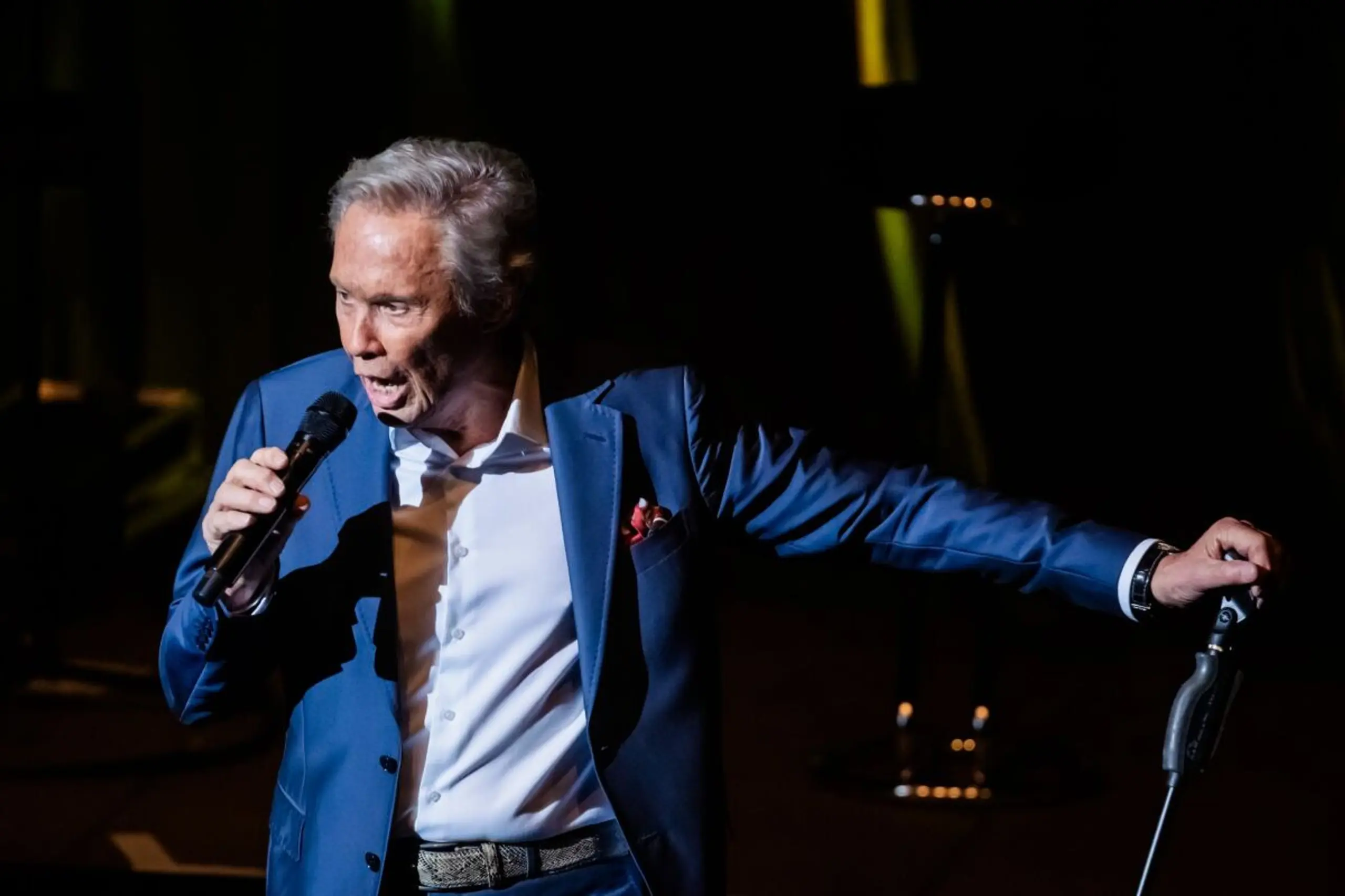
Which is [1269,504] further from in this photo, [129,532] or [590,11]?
[129,532]

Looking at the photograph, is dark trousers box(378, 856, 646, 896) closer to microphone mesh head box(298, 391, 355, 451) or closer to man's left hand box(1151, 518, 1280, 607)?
microphone mesh head box(298, 391, 355, 451)

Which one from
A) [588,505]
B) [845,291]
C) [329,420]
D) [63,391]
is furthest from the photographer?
[63,391]

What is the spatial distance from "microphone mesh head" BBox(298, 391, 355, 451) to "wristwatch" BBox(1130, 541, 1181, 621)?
2.73 ft

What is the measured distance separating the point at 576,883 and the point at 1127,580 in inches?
26.4

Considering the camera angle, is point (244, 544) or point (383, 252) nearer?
point (244, 544)

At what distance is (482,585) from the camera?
1.95 metres

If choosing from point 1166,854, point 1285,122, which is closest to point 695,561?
point 1166,854

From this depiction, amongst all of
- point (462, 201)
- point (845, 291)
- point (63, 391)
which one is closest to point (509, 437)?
point (462, 201)

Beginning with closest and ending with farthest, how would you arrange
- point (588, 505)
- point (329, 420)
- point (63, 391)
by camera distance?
point (329, 420) → point (588, 505) → point (63, 391)

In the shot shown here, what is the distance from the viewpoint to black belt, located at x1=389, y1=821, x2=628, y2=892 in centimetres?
191

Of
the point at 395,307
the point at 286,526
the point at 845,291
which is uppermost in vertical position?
the point at 395,307

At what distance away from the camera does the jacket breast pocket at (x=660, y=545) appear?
1.98 metres

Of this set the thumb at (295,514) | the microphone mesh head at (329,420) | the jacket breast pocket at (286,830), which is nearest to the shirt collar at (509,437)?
the microphone mesh head at (329,420)

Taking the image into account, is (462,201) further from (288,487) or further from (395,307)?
(288,487)
